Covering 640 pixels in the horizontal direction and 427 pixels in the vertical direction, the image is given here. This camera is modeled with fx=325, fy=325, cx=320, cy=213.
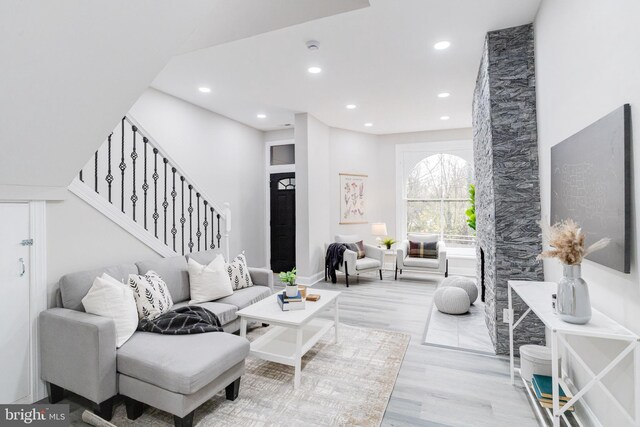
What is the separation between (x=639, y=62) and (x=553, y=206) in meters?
1.22

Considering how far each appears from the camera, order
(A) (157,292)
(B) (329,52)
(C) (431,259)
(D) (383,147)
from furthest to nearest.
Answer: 1. (D) (383,147)
2. (C) (431,259)
3. (B) (329,52)
4. (A) (157,292)

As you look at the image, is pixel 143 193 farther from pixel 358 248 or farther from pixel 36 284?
pixel 358 248

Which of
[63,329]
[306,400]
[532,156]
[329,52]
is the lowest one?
[306,400]

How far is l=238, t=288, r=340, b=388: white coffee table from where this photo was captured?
8.01 feet

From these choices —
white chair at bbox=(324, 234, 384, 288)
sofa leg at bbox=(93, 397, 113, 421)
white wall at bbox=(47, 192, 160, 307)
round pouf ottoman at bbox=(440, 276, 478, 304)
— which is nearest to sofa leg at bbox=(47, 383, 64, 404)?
sofa leg at bbox=(93, 397, 113, 421)

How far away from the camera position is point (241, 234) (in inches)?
233

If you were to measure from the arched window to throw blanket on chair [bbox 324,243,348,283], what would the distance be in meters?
2.06

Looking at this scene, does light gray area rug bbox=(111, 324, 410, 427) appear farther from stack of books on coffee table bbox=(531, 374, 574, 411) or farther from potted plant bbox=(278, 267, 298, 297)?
stack of books on coffee table bbox=(531, 374, 574, 411)

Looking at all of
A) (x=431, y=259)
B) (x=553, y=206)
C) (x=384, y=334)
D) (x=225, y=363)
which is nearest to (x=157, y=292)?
(x=225, y=363)

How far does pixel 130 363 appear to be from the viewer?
1.99m

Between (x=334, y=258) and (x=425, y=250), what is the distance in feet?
5.63

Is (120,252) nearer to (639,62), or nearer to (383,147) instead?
(639,62)

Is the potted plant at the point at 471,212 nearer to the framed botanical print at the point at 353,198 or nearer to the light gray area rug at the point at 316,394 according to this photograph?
the framed botanical print at the point at 353,198

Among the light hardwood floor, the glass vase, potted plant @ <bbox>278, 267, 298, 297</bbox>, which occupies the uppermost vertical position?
the glass vase
